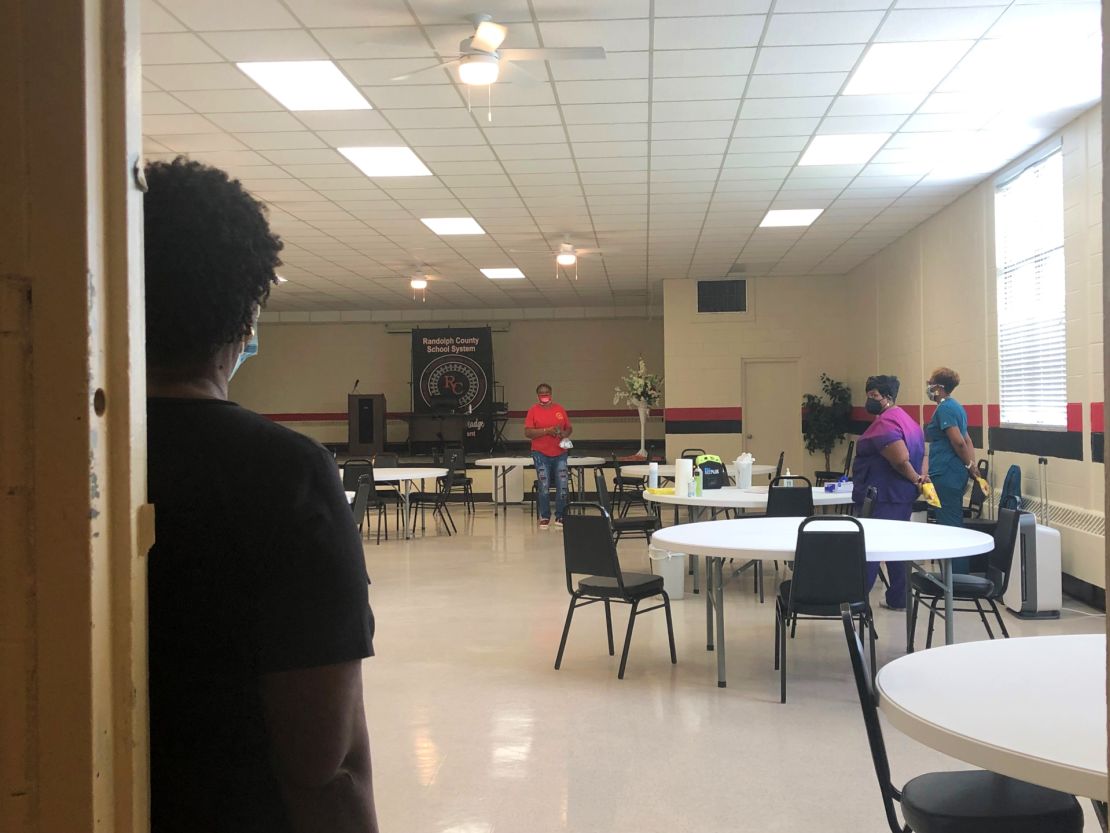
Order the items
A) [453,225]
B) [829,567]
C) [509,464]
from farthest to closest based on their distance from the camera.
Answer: [509,464], [453,225], [829,567]

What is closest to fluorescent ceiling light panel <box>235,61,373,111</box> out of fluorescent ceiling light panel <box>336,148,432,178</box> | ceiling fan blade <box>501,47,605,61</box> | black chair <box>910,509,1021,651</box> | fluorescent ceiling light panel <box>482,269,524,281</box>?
fluorescent ceiling light panel <box>336,148,432,178</box>

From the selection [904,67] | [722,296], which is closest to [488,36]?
[904,67]

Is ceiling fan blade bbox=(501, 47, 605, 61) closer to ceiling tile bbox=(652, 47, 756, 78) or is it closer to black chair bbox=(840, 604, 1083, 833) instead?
ceiling tile bbox=(652, 47, 756, 78)

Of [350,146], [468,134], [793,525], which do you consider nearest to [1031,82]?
[793,525]

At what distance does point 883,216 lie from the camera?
9.25m

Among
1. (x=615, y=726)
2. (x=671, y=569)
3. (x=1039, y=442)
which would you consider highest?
(x=1039, y=442)

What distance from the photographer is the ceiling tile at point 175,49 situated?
15.8ft

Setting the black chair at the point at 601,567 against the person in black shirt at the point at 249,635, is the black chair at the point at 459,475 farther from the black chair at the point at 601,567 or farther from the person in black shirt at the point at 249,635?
the person in black shirt at the point at 249,635

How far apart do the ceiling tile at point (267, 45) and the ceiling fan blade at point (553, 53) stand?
1.10 m

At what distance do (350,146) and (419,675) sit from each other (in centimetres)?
387

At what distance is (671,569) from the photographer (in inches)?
250

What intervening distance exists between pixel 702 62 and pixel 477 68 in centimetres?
132

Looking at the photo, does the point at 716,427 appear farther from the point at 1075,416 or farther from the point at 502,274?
the point at 1075,416

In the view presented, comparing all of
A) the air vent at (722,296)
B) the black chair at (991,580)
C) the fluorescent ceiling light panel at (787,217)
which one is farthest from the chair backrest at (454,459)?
the black chair at (991,580)
